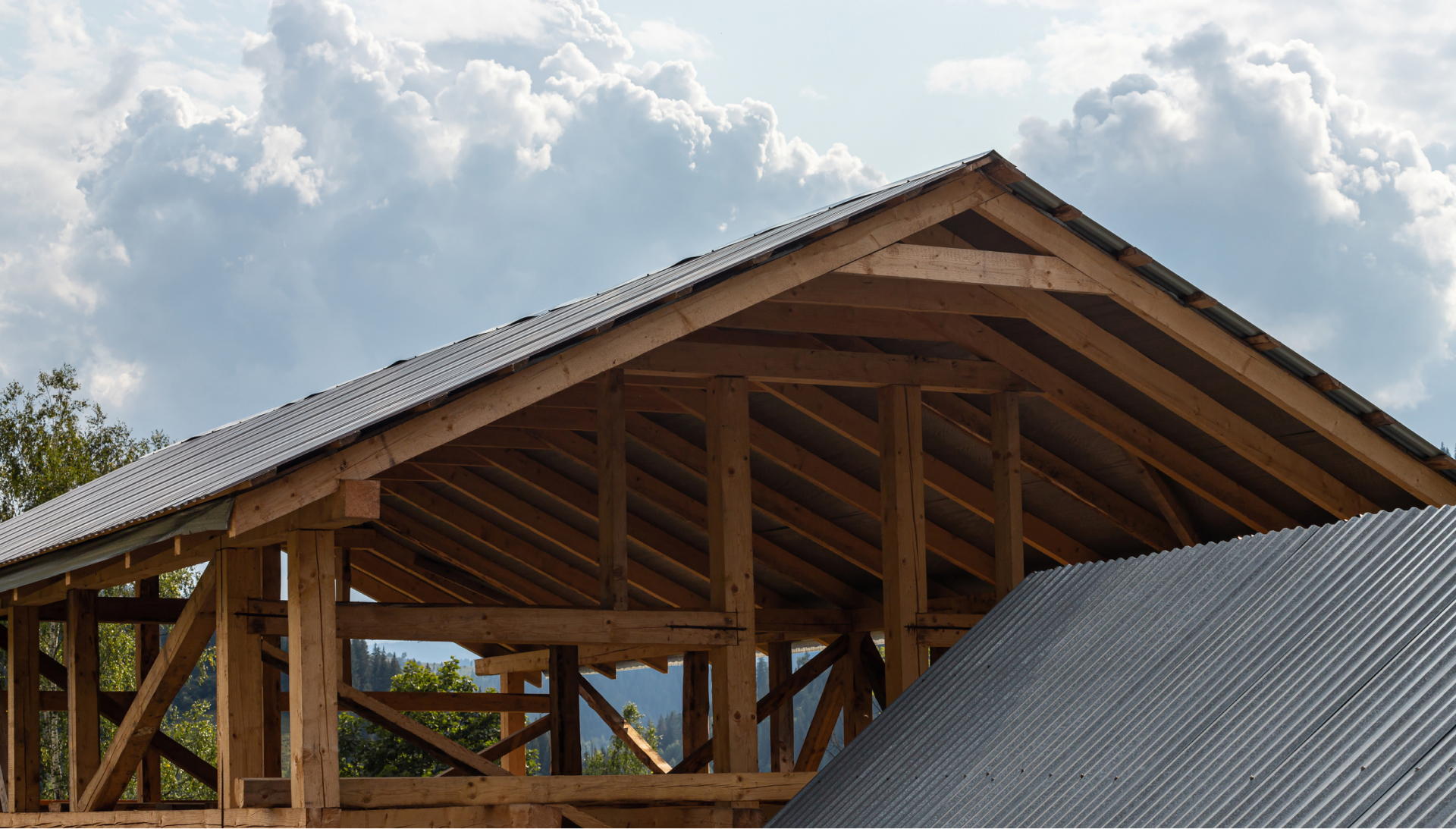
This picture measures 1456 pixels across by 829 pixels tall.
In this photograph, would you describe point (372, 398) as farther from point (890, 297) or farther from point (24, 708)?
point (24, 708)

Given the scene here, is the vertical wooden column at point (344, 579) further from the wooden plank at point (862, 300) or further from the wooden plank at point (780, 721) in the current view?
the wooden plank at point (862, 300)

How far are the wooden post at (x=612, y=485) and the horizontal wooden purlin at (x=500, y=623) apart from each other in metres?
0.25

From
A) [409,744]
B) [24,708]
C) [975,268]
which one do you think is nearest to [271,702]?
[24,708]

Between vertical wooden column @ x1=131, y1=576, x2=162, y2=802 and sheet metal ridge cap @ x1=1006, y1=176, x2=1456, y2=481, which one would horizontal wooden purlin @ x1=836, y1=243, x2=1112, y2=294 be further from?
vertical wooden column @ x1=131, y1=576, x2=162, y2=802

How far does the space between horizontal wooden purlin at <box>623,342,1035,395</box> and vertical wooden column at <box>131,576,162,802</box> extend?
588 centimetres

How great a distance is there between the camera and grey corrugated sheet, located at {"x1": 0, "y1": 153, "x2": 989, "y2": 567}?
7.64 m

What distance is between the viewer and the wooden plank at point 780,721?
16.5 m

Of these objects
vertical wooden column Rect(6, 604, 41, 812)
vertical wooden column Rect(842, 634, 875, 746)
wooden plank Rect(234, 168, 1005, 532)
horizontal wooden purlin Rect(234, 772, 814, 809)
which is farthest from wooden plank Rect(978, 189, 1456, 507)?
vertical wooden column Rect(6, 604, 41, 812)

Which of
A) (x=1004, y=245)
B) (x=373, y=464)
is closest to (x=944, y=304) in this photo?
(x=1004, y=245)

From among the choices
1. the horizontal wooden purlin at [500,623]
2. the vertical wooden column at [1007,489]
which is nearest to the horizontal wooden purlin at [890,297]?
the vertical wooden column at [1007,489]

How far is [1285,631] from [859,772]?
2717mm

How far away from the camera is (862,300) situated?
9453 millimetres

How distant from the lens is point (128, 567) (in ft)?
27.0

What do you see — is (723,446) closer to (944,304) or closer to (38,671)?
(944,304)
